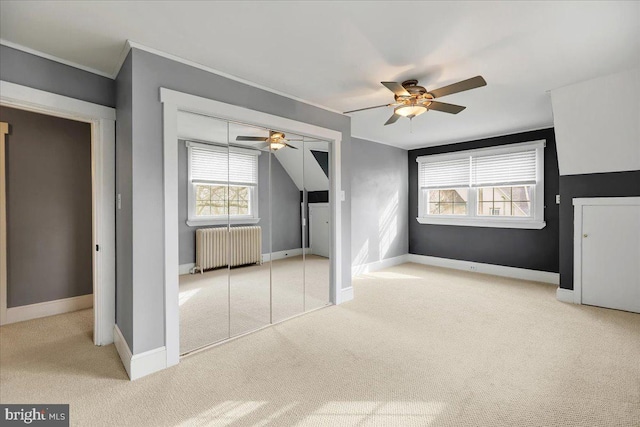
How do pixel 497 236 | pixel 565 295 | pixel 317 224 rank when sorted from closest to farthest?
pixel 317 224 → pixel 565 295 → pixel 497 236

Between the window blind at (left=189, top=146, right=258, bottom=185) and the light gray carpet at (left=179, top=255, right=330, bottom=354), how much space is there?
0.89m

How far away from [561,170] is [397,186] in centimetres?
297

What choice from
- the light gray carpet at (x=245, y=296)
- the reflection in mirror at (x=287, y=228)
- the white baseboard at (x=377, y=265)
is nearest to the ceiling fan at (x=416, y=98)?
the reflection in mirror at (x=287, y=228)

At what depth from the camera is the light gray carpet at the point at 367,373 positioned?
1923 mm

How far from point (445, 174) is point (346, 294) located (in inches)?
140

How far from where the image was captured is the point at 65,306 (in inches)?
143

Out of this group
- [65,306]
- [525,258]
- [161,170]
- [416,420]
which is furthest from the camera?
[525,258]

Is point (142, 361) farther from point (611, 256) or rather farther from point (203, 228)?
point (611, 256)

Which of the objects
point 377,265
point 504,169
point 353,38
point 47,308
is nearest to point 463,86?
point 353,38

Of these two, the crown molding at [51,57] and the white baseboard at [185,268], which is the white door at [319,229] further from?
the crown molding at [51,57]

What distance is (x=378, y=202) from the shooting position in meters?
6.10

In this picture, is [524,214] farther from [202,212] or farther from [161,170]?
[161,170]

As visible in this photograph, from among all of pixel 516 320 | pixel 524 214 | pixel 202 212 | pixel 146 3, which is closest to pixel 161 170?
pixel 202 212

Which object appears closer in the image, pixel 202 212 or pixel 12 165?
pixel 202 212
